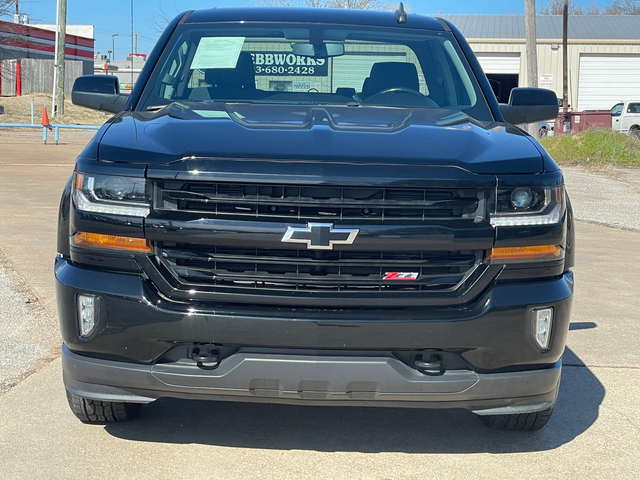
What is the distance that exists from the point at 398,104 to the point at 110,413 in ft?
6.73

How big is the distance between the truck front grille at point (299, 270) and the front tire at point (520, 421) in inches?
34.9

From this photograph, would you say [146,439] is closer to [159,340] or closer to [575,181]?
[159,340]

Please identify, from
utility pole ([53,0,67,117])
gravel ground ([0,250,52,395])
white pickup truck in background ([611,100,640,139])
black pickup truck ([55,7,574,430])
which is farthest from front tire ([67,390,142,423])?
utility pole ([53,0,67,117])

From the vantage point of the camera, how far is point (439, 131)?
3.44m

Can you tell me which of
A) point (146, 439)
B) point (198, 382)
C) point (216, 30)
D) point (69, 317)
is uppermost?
point (216, 30)

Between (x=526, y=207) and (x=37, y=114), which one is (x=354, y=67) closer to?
(x=526, y=207)

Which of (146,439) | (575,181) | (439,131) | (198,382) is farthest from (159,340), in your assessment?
(575,181)

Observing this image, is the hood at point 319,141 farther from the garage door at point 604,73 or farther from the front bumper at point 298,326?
the garage door at point 604,73

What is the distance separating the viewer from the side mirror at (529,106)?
455 centimetres

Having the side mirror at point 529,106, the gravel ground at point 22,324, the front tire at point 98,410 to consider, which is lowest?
the gravel ground at point 22,324

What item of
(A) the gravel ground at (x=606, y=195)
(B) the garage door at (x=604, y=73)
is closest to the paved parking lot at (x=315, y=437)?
(A) the gravel ground at (x=606, y=195)

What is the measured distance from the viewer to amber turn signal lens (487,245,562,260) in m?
3.07

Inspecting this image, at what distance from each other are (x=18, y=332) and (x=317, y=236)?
284cm

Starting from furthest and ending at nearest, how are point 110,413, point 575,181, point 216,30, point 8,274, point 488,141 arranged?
point 575,181, point 8,274, point 216,30, point 110,413, point 488,141
